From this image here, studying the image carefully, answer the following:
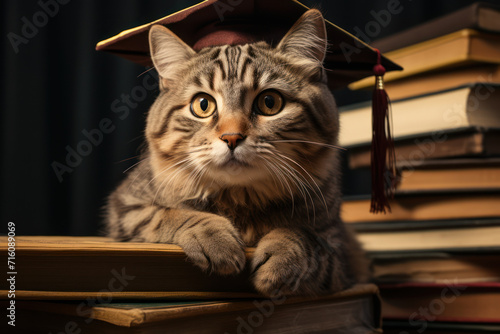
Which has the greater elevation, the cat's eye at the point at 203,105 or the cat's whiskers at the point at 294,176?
the cat's eye at the point at 203,105

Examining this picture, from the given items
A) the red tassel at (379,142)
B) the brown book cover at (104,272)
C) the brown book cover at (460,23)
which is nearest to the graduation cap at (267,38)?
the red tassel at (379,142)

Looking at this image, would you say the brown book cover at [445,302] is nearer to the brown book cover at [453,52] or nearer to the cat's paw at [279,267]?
the cat's paw at [279,267]

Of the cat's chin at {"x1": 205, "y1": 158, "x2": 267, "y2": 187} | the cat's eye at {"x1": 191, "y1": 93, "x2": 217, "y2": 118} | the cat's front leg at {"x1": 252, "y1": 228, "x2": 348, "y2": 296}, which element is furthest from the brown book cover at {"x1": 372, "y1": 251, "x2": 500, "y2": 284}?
the cat's eye at {"x1": 191, "y1": 93, "x2": 217, "y2": 118}

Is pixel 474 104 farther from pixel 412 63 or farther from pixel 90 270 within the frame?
pixel 90 270

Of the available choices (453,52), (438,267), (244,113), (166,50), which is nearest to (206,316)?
(244,113)

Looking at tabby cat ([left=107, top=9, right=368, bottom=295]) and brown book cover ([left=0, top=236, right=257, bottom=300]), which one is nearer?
brown book cover ([left=0, top=236, right=257, bottom=300])

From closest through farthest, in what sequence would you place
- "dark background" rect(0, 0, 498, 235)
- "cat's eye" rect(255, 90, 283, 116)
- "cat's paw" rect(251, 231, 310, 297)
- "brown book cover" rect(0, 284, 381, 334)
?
"brown book cover" rect(0, 284, 381, 334) → "cat's paw" rect(251, 231, 310, 297) → "cat's eye" rect(255, 90, 283, 116) → "dark background" rect(0, 0, 498, 235)

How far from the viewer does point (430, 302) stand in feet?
3.37

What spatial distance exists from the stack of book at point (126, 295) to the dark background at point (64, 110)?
2.22ft

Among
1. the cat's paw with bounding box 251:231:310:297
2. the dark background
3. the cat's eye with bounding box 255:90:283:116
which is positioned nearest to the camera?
the cat's paw with bounding box 251:231:310:297

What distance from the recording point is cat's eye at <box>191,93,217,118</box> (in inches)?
33.9

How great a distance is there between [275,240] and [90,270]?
0.99 feet

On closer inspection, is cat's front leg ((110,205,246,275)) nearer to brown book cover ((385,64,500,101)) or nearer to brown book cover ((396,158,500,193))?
brown book cover ((396,158,500,193))

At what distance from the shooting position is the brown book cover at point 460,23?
1.03 metres
